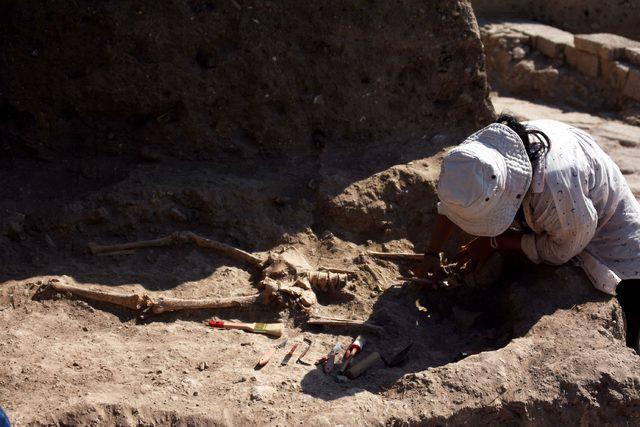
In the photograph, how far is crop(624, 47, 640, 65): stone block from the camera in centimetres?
734

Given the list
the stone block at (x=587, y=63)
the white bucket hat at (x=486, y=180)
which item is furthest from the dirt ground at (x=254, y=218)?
the stone block at (x=587, y=63)

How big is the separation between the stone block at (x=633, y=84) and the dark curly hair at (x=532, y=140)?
4.17 metres

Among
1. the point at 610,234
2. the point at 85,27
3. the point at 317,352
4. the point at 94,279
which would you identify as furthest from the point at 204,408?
the point at 85,27

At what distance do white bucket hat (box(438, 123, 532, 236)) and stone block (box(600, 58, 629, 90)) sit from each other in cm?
441

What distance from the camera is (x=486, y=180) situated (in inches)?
129

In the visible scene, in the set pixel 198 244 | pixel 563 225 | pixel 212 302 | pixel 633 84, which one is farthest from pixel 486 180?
pixel 633 84

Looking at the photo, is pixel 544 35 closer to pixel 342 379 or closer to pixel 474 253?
pixel 474 253

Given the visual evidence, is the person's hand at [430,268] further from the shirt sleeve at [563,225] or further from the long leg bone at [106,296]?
the long leg bone at [106,296]

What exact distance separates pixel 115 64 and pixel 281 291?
1.55 meters

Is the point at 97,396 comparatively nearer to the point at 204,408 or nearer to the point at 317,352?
the point at 204,408

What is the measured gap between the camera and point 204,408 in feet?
10.2

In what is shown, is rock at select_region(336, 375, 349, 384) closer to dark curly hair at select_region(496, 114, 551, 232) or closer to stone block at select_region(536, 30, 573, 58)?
dark curly hair at select_region(496, 114, 551, 232)

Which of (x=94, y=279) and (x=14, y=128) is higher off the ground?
(x=14, y=128)

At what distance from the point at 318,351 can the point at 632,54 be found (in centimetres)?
501
